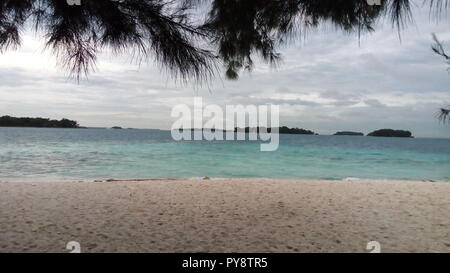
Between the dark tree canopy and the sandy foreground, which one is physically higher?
the dark tree canopy

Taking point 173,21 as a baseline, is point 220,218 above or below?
below

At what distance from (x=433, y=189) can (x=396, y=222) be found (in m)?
3.02

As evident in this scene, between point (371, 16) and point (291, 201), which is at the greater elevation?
point (371, 16)

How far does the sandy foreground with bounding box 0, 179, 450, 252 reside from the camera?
316 centimetres

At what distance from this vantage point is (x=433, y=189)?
6.45 metres

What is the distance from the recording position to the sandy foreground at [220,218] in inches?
124

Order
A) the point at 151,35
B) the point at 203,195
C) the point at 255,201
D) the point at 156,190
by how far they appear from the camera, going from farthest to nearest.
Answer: the point at 156,190, the point at 203,195, the point at 255,201, the point at 151,35

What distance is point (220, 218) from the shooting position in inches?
158

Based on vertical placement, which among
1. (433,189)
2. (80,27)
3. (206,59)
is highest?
(80,27)

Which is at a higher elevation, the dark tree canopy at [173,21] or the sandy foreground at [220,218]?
the dark tree canopy at [173,21]

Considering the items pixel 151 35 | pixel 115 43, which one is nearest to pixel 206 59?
pixel 151 35

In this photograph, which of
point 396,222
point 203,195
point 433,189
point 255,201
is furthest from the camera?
point 433,189

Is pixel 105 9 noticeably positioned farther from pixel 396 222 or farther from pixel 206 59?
pixel 396 222

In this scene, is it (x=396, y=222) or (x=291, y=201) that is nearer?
(x=396, y=222)
